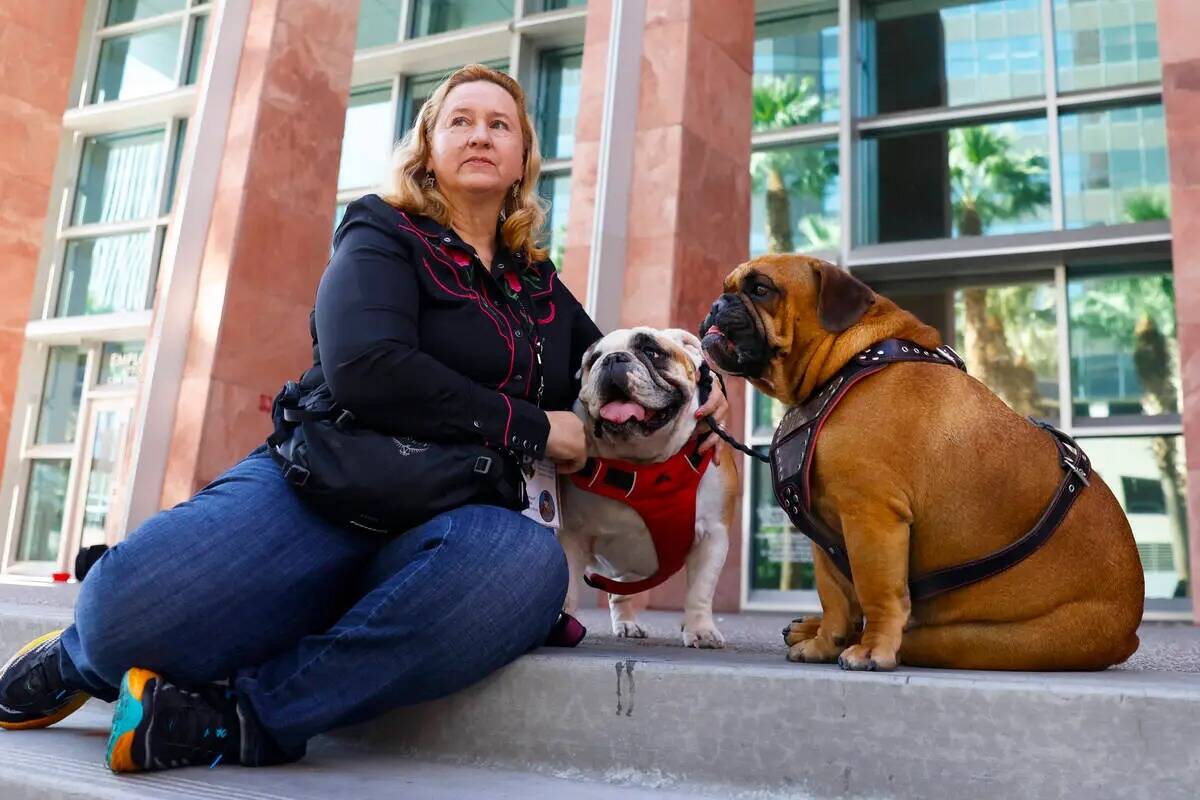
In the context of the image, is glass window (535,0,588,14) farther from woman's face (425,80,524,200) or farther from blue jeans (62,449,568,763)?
blue jeans (62,449,568,763)

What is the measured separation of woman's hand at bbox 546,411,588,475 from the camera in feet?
8.14

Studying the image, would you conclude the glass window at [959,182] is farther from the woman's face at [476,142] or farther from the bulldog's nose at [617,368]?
the woman's face at [476,142]

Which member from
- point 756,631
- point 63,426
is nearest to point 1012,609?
point 756,631

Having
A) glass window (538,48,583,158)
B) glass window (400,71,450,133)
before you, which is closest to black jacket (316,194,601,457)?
glass window (538,48,583,158)

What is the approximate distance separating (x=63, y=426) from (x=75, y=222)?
10.6 ft

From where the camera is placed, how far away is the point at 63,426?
1374 cm

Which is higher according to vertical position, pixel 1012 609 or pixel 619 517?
pixel 619 517

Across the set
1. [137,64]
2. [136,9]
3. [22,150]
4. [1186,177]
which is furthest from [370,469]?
[136,9]

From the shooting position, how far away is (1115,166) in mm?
8734

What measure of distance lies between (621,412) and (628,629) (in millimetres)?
1075

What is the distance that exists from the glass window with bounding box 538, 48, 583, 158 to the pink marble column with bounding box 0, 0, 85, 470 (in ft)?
15.9

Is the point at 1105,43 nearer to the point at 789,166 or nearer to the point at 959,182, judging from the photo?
the point at 959,182

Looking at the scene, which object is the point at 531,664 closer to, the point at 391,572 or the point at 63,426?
the point at 391,572

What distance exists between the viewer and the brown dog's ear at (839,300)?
2.41m
